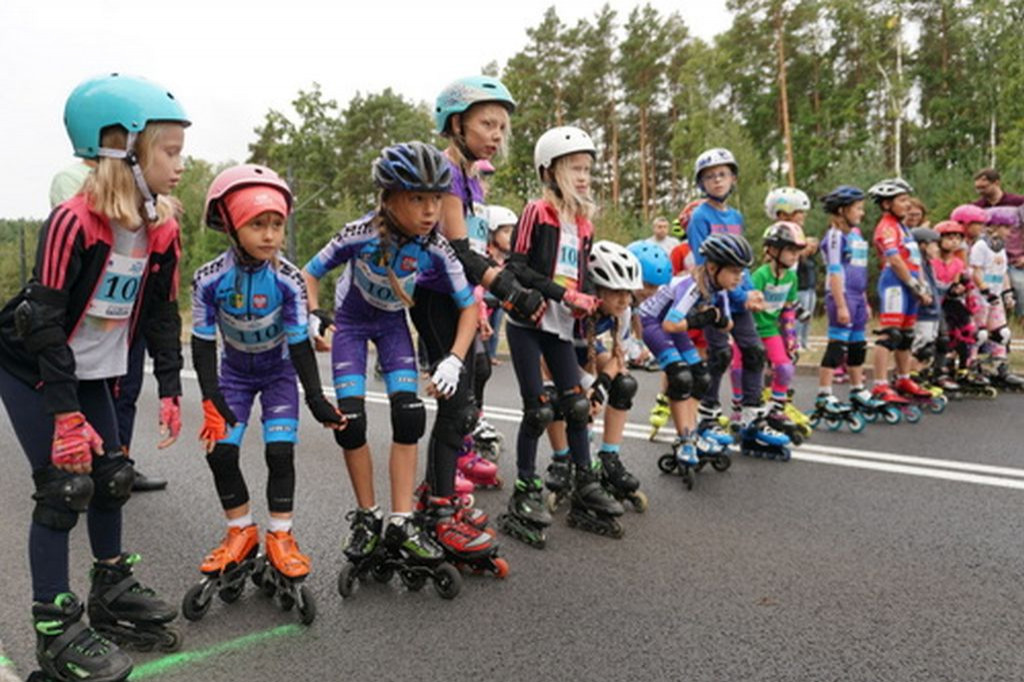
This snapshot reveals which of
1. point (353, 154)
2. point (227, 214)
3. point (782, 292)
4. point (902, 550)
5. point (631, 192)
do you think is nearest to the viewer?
point (227, 214)

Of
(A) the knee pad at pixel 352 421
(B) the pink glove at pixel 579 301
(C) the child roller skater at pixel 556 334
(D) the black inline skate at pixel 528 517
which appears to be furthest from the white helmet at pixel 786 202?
(A) the knee pad at pixel 352 421

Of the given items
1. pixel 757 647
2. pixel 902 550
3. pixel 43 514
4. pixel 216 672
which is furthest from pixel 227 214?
pixel 902 550

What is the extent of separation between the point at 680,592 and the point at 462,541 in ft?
3.45

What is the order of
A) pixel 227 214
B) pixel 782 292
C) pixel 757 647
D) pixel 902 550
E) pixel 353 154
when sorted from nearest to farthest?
1. pixel 757 647
2. pixel 227 214
3. pixel 902 550
4. pixel 782 292
5. pixel 353 154

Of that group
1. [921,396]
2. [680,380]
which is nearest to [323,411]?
[680,380]

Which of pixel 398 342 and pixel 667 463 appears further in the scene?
pixel 667 463

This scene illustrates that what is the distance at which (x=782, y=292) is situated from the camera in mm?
6555

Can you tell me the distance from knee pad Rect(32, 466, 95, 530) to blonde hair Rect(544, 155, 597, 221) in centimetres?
276

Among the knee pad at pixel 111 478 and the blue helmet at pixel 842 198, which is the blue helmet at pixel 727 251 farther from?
the knee pad at pixel 111 478

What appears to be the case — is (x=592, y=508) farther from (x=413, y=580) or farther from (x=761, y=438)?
(x=761, y=438)

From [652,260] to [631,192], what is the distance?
40119mm

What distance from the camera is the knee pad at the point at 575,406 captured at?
4.19 m

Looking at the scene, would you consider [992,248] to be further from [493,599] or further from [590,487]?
[493,599]

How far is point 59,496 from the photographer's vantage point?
8.40 feet
